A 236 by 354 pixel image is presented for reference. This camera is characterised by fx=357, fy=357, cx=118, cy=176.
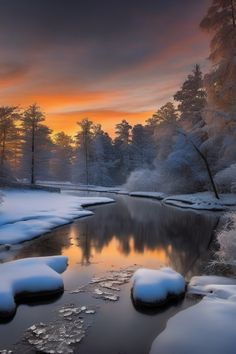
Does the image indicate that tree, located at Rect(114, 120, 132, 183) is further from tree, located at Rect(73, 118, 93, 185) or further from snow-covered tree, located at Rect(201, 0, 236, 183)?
snow-covered tree, located at Rect(201, 0, 236, 183)

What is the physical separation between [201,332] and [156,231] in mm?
14754

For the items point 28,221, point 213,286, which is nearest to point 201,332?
point 213,286

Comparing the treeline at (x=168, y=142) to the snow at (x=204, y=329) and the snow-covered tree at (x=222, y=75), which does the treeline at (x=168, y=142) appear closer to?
the snow-covered tree at (x=222, y=75)

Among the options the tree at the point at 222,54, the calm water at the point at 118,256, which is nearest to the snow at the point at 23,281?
the calm water at the point at 118,256

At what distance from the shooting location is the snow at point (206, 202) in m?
32.1

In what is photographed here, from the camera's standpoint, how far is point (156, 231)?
22109mm

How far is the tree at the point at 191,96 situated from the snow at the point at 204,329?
38.3 meters

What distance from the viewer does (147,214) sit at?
98.5 ft

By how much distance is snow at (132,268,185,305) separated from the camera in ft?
32.6

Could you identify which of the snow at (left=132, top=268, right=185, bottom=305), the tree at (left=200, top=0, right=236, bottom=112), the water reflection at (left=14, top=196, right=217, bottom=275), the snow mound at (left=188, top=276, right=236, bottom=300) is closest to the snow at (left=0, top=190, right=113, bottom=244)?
the water reflection at (left=14, top=196, right=217, bottom=275)

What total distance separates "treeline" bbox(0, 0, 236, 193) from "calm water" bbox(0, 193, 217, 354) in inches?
180

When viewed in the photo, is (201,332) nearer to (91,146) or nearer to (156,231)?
(156,231)

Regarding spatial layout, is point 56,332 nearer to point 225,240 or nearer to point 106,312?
point 106,312

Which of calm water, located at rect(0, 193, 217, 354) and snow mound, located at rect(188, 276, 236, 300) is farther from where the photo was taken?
snow mound, located at rect(188, 276, 236, 300)
